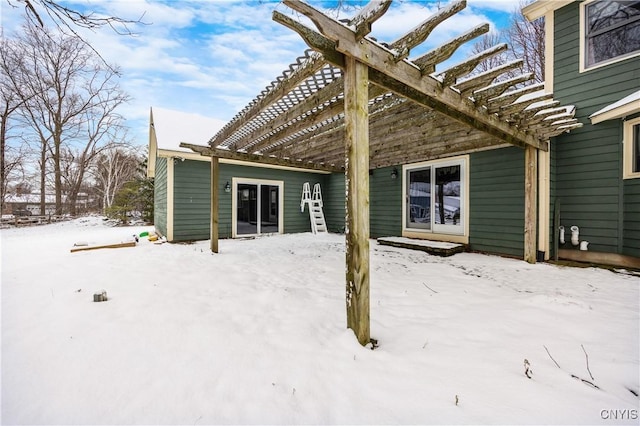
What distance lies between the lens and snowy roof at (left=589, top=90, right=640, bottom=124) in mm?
3496

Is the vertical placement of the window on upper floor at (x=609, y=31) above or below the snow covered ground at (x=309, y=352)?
above

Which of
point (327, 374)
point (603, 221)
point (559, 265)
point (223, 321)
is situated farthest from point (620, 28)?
point (223, 321)

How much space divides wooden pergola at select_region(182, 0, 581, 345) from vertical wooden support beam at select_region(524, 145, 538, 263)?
2 centimetres

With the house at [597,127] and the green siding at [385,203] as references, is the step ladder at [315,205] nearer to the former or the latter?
the green siding at [385,203]

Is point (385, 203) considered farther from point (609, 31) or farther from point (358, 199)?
point (358, 199)

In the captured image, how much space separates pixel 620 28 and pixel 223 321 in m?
7.01

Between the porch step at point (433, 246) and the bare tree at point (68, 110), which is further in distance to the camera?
the bare tree at point (68, 110)

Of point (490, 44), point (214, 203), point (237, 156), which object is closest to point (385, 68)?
point (237, 156)

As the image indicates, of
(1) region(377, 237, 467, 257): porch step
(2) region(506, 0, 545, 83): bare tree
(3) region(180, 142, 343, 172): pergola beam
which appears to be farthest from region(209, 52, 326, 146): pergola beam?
(2) region(506, 0, 545, 83): bare tree

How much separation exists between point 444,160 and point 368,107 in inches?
162

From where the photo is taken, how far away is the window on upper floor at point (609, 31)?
13.0ft

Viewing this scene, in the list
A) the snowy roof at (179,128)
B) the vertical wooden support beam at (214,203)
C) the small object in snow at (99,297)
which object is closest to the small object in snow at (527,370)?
the small object in snow at (99,297)

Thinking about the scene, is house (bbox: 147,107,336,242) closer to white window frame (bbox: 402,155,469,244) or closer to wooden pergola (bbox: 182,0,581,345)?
wooden pergola (bbox: 182,0,581,345)

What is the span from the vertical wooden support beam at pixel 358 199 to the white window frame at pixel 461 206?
4.78 metres
